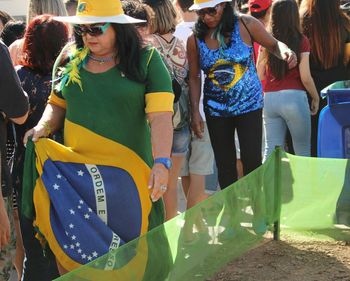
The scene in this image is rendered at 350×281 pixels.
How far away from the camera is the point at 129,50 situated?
2947 mm

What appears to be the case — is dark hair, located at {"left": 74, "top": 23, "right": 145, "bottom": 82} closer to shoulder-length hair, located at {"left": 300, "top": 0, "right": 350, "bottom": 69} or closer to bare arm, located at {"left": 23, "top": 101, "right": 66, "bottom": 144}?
bare arm, located at {"left": 23, "top": 101, "right": 66, "bottom": 144}

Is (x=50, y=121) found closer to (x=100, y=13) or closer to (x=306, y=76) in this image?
(x=100, y=13)

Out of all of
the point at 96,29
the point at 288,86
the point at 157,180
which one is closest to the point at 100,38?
the point at 96,29

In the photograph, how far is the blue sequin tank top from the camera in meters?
4.25

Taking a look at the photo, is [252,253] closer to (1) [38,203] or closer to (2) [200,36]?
(2) [200,36]

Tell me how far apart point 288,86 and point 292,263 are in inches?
58.6

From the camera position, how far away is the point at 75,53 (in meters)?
3.08

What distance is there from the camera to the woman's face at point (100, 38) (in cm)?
293

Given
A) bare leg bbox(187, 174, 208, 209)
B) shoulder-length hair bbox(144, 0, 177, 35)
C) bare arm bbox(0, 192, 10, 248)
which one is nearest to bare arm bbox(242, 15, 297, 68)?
shoulder-length hair bbox(144, 0, 177, 35)

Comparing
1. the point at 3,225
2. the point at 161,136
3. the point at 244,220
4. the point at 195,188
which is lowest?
the point at 244,220

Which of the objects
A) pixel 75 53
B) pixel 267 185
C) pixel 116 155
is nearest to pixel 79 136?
pixel 116 155

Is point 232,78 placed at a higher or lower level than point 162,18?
lower

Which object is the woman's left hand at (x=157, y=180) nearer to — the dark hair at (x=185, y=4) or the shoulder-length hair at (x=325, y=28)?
the dark hair at (x=185, y=4)

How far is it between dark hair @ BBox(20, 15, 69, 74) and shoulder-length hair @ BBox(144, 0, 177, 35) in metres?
0.82
